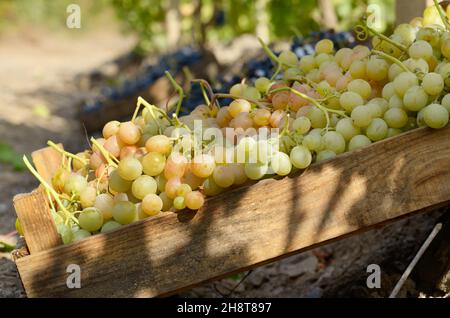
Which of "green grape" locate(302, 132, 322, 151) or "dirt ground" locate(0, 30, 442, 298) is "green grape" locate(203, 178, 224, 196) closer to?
"green grape" locate(302, 132, 322, 151)

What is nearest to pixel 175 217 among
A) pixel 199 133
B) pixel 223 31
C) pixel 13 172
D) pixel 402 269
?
pixel 199 133

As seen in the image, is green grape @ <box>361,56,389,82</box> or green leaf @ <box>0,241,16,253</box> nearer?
green grape @ <box>361,56,389,82</box>

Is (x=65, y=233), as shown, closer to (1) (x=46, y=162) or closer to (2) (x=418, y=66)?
(1) (x=46, y=162)

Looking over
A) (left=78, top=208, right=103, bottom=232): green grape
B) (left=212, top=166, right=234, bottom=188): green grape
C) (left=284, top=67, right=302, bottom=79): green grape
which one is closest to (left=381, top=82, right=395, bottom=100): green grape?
(left=284, top=67, right=302, bottom=79): green grape

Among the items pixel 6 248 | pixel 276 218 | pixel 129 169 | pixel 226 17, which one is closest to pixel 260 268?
pixel 6 248

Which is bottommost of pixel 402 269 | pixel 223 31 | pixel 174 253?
pixel 402 269
